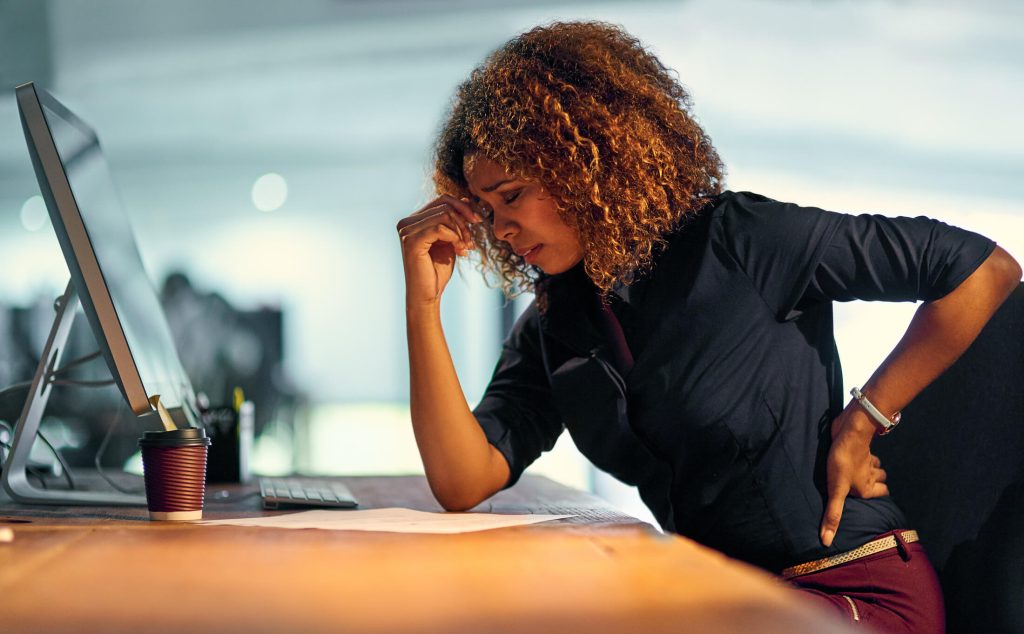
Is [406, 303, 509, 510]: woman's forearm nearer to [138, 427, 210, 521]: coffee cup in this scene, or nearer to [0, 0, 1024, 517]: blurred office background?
[138, 427, 210, 521]: coffee cup

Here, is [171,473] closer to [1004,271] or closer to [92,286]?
[92,286]

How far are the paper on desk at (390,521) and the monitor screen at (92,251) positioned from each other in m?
0.19

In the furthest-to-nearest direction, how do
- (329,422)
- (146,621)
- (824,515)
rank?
(329,422), (824,515), (146,621)

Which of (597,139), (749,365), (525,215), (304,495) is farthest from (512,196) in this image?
(304,495)

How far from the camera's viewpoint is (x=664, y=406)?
120 centimetres

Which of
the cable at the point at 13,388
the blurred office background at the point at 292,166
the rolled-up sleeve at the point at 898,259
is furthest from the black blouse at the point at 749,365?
the blurred office background at the point at 292,166

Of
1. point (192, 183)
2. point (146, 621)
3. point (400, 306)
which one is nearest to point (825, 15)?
point (400, 306)

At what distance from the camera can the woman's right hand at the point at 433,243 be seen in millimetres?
1337

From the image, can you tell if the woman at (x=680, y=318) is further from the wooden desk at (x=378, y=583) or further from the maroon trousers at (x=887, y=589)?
the wooden desk at (x=378, y=583)

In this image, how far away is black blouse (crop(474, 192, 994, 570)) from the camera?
1.15 metres

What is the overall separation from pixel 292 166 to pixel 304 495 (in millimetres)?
3457

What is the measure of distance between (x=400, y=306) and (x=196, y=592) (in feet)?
12.7

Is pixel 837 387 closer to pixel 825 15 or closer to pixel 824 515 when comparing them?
pixel 824 515

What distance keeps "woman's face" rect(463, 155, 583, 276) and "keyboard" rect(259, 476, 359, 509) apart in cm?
44
